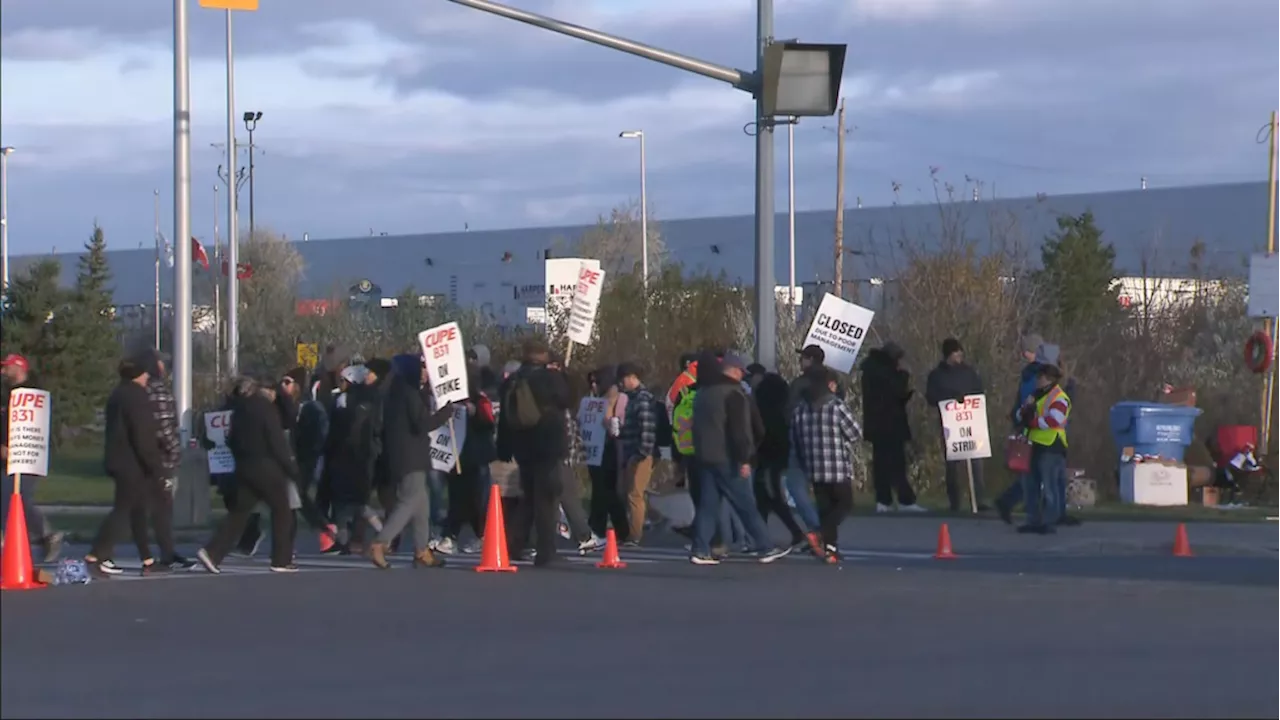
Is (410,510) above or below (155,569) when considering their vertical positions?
above

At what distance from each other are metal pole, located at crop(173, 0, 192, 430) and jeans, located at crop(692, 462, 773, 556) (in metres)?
7.06

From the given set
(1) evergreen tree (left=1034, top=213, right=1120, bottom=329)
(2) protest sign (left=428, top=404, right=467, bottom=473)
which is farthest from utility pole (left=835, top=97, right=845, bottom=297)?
(2) protest sign (left=428, top=404, right=467, bottom=473)

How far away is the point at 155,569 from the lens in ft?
52.0

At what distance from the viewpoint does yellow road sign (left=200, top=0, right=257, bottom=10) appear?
1919 centimetres

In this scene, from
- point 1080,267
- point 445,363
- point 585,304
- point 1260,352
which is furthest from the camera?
point 1080,267

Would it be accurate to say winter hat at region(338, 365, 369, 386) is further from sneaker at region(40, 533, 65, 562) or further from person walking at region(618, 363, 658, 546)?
sneaker at region(40, 533, 65, 562)

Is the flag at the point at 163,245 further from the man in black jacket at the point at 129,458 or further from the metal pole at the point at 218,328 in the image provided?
the man in black jacket at the point at 129,458

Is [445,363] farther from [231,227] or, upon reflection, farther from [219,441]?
[231,227]

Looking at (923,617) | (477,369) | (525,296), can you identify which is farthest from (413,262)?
(923,617)

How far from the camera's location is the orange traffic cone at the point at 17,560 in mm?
14141

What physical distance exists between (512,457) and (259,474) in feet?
7.09

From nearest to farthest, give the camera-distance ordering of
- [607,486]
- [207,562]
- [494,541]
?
1. [207,562]
2. [494,541]
3. [607,486]

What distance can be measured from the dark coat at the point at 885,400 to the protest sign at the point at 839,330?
1.20ft

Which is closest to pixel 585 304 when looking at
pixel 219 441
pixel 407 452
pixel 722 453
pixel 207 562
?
pixel 219 441
